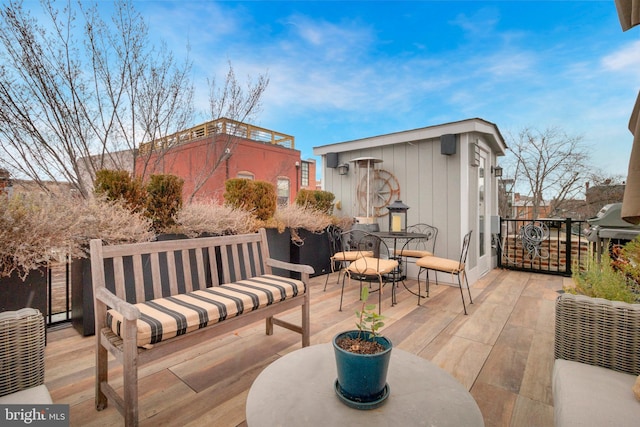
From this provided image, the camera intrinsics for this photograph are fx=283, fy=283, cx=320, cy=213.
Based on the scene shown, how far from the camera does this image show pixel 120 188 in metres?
2.89

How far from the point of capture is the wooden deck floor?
1.58 meters

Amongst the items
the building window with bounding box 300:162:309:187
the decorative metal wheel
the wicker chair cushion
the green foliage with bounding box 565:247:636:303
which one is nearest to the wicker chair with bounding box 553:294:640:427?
the green foliage with bounding box 565:247:636:303

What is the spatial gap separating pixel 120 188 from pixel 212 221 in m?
0.96

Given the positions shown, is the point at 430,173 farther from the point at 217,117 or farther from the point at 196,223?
the point at 217,117

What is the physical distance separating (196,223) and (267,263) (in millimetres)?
1208

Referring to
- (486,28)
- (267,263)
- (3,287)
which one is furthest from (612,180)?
(3,287)

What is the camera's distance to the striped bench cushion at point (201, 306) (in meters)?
1.47

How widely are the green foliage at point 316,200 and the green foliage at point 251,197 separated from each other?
1137 millimetres

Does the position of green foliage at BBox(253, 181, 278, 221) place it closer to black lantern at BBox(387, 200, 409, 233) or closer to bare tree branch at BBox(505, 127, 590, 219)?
black lantern at BBox(387, 200, 409, 233)

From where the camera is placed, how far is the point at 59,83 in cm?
409

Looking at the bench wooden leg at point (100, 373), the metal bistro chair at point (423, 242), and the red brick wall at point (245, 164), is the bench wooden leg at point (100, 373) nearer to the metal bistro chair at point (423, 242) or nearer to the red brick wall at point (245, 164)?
the metal bistro chair at point (423, 242)

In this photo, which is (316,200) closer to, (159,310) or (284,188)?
(159,310)

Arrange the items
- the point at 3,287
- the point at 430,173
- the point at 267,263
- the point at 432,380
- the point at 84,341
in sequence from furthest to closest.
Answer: the point at 430,173
the point at 267,263
the point at 84,341
the point at 3,287
the point at 432,380

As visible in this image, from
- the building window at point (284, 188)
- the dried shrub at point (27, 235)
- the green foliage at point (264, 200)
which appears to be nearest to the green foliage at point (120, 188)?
the dried shrub at point (27, 235)
